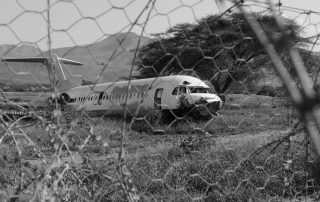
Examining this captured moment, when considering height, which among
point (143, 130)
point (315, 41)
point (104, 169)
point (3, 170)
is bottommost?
point (143, 130)

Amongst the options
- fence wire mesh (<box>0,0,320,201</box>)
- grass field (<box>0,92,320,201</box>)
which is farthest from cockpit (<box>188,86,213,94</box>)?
grass field (<box>0,92,320,201</box>)

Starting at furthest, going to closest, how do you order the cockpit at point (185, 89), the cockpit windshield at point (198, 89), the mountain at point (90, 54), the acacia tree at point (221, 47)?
Result: the cockpit at point (185, 89) → the cockpit windshield at point (198, 89) → the mountain at point (90, 54) → the acacia tree at point (221, 47)

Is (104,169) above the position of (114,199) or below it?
above

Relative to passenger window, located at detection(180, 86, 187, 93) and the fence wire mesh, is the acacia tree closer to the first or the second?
the fence wire mesh

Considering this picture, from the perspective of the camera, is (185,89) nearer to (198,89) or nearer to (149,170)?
(198,89)

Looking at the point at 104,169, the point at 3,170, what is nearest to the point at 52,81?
the point at 104,169

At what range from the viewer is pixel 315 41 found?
1817mm

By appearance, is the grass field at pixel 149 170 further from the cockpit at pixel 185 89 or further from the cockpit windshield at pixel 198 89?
the cockpit at pixel 185 89

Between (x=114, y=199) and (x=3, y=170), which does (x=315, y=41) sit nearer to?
(x=114, y=199)

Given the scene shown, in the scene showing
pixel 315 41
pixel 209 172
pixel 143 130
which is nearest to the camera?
pixel 315 41

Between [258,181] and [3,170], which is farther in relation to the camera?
[3,170]

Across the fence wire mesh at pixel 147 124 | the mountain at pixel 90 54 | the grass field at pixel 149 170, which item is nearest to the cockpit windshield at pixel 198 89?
the fence wire mesh at pixel 147 124

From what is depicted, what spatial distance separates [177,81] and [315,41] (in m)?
9.34

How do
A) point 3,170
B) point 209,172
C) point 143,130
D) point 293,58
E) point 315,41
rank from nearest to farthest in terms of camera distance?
point 293,58 → point 315,41 → point 209,172 → point 3,170 → point 143,130
